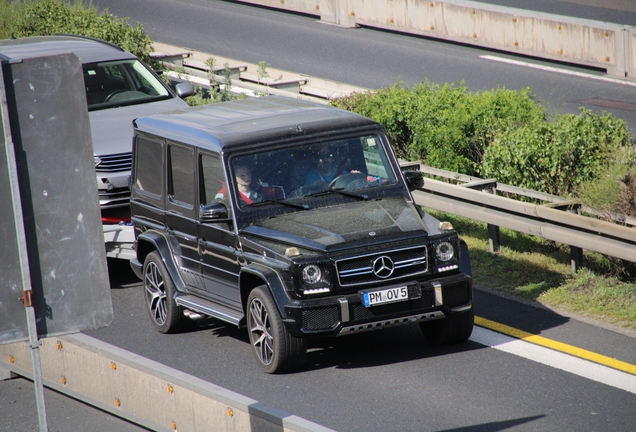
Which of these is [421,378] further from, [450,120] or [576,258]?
[450,120]

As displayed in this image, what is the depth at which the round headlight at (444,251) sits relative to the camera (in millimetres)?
8062

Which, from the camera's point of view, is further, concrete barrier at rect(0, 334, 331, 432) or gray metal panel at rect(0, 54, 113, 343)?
concrete barrier at rect(0, 334, 331, 432)

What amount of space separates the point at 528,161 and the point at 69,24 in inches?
459

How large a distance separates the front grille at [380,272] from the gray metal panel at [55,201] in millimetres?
3565

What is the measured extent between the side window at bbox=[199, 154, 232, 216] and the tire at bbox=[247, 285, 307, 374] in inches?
35.5

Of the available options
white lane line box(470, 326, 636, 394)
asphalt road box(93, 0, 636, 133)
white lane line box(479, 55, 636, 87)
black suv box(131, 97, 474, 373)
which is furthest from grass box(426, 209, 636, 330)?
white lane line box(479, 55, 636, 87)

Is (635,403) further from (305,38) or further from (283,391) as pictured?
(305,38)

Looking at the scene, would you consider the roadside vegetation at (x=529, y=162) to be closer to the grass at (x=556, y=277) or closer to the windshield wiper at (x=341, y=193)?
the grass at (x=556, y=277)

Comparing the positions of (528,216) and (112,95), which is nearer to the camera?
(528,216)

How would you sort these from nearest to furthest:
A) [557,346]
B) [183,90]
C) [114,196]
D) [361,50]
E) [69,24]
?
[557,346], [114,196], [183,90], [69,24], [361,50]

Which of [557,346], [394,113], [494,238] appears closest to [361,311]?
[557,346]

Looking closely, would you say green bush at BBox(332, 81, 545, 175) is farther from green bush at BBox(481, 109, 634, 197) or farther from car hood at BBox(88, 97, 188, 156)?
car hood at BBox(88, 97, 188, 156)

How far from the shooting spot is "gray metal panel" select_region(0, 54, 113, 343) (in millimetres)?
4246

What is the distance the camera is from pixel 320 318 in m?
7.73
